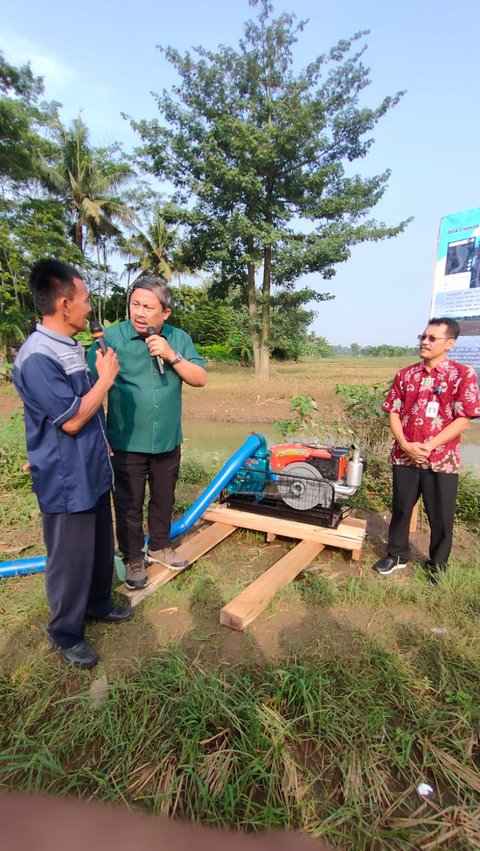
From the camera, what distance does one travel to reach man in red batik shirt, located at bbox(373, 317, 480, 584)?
2.54 metres

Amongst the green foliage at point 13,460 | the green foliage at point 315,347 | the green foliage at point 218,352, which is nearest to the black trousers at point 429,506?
the green foliage at point 13,460

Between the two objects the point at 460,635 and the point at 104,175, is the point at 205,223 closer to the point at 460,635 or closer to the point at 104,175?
the point at 104,175

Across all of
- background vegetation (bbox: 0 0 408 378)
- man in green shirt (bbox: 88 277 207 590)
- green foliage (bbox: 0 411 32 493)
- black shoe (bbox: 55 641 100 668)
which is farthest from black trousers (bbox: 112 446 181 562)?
background vegetation (bbox: 0 0 408 378)

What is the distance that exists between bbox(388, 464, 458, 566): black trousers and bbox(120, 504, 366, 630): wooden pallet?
257 millimetres

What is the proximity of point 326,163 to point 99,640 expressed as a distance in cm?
1633

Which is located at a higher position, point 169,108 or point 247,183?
point 169,108

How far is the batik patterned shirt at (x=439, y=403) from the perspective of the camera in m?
2.54

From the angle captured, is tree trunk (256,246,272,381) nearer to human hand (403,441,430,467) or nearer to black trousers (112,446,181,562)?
human hand (403,441,430,467)

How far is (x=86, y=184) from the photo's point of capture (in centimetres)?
2153

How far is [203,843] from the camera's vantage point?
124 cm

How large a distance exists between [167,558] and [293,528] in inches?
37.8

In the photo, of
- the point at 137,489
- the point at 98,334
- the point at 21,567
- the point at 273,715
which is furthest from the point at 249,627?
the point at 98,334

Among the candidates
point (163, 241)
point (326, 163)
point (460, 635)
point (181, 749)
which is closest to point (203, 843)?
point (181, 749)

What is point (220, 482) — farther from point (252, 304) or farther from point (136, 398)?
point (252, 304)
